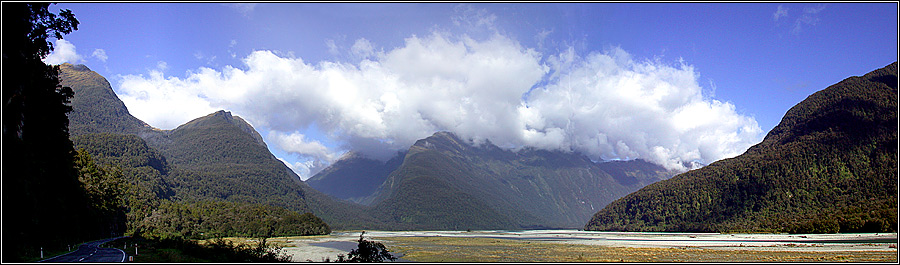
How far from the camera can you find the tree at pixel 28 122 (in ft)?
110

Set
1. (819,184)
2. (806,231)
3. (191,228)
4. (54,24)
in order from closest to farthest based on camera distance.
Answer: (54,24) < (806,231) < (191,228) < (819,184)

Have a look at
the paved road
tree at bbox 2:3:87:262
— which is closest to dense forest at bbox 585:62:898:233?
the paved road

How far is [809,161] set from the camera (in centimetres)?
18812

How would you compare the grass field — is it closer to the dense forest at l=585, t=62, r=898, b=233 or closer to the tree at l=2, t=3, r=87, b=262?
the tree at l=2, t=3, r=87, b=262

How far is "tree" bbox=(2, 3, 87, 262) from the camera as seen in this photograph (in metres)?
33.7

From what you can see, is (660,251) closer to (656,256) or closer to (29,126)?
(656,256)

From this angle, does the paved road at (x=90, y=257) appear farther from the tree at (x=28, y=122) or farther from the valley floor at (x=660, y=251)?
the valley floor at (x=660, y=251)

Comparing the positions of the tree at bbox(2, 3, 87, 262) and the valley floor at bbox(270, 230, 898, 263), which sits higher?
the tree at bbox(2, 3, 87, 262)

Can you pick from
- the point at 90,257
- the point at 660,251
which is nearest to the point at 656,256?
the point at 660,251

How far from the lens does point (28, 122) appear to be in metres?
40.5

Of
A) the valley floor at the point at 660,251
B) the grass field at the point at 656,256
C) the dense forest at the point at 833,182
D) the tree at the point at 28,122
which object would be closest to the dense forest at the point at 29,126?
the tree at the point at 28,122

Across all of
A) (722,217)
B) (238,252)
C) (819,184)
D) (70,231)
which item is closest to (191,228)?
(70,231)

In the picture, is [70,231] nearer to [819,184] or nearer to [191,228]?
[191,228]

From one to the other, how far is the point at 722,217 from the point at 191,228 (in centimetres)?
20085
